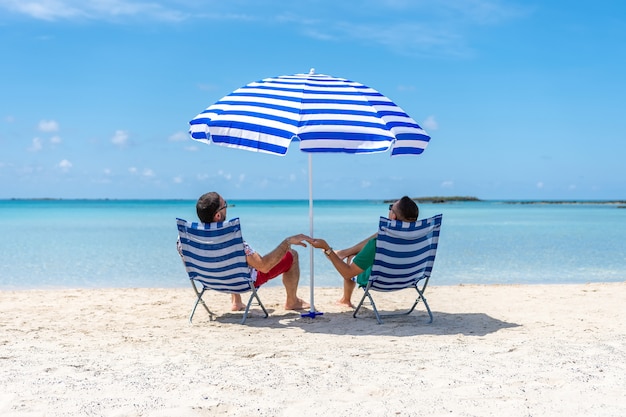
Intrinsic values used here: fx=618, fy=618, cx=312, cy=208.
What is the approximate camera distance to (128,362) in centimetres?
365

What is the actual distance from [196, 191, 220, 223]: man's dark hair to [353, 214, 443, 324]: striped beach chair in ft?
4.15

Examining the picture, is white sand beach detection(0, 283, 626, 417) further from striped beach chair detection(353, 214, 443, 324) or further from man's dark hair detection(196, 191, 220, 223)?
man's dark hair detection(196, 191, 220, 223)

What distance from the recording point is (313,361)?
3633 millimetres

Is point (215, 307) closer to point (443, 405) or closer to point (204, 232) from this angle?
point (204, 232)

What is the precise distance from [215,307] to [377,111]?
7.86 ft

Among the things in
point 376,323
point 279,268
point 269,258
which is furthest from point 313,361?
point 279,268

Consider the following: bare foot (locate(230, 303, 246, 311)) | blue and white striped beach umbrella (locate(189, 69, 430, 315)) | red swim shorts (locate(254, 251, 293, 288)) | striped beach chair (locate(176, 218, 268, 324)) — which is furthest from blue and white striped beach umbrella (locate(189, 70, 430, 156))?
bare foot (locate(230, 303, 246, 311))

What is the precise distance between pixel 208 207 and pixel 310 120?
3.39ft

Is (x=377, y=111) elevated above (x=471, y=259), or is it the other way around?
(x=377, y=111)

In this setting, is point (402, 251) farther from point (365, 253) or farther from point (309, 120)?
point (309, 120)

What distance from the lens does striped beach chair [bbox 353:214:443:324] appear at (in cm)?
465

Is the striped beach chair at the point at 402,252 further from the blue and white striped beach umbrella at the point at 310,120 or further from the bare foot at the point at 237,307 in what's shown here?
the bare foot at the point at 237,307

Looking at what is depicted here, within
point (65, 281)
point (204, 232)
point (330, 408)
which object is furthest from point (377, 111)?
point (65, 281)

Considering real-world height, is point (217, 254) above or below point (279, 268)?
above
